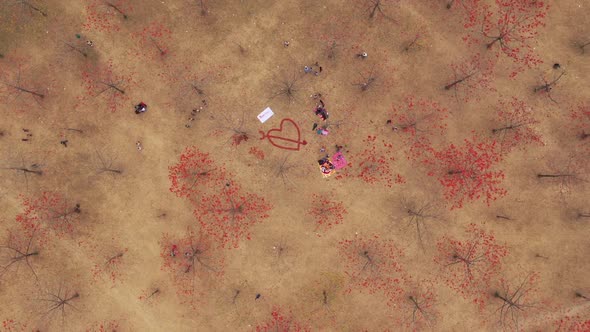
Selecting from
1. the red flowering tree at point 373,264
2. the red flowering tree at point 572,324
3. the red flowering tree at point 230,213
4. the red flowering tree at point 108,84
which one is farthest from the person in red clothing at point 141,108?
the red flowering tree at point 572,324

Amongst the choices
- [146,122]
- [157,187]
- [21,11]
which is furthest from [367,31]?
[21,11]

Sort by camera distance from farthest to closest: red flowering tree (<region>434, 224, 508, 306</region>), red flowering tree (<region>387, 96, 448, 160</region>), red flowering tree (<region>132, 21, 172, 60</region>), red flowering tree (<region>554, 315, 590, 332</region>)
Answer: red flowering tree (<region>132, 21, 172, 60</region>) → red flowering tree (<region>387, 96, 448, 160</region>) → red flowering tree (<region>434, 224, 508, 306</region>) → red flowering tree (<region>554, 315, 590, 332</region>)

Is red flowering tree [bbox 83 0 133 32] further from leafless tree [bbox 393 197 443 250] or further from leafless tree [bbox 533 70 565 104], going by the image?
leafless tree [bbox 533 70 565 104]

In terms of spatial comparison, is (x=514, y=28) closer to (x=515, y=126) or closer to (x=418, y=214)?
(x=515, y=126)

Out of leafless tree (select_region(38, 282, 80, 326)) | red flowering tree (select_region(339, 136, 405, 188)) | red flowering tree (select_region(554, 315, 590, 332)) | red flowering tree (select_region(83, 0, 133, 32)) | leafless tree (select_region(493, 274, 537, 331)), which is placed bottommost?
red flowering tree (select_region(554, 315, 590, 332))

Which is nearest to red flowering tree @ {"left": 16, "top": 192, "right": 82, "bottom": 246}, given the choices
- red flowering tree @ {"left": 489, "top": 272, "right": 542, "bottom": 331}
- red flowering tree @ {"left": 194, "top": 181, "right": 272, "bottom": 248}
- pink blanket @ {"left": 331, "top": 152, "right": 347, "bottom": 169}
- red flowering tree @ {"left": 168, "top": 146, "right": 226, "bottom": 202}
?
red flowering tree @ {"left": 168, "top": 146, "right": 226, "bottom": 202}

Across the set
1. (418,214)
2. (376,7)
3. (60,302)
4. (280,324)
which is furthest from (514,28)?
(60,302)

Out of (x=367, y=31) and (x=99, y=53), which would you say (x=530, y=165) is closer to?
(x=367, y=31)
